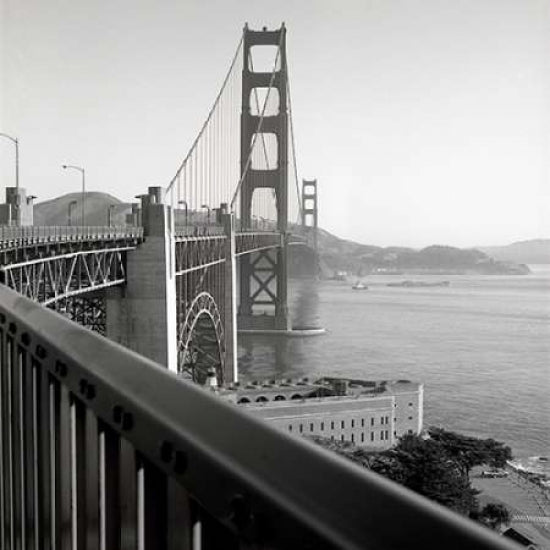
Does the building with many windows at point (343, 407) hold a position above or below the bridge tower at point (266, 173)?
below

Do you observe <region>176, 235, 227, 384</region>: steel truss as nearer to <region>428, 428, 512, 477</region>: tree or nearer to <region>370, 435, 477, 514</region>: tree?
<region>370, 435, 477, 514</region>: tree

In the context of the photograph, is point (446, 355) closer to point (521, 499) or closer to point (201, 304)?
point (521, 499)

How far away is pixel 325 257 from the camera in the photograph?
95188 mm

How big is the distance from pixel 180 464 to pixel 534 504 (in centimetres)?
1820

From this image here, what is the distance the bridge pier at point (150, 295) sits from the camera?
576 inches

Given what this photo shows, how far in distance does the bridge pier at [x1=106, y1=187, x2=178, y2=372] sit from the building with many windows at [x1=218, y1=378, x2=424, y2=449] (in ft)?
14.0

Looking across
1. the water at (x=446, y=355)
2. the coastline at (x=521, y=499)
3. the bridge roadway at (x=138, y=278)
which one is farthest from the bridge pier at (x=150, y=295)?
the water at (x=446, y=355)

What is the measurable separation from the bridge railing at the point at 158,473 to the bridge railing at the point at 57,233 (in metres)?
7.46

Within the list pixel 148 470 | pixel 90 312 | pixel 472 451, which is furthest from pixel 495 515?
pixel 148 470

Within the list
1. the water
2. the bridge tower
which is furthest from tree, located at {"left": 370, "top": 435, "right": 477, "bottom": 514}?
the bridge tower

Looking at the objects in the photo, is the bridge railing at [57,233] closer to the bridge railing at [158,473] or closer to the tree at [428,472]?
the tree at [428,472]

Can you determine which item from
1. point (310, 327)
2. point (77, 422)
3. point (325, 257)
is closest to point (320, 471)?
point (77, 422)

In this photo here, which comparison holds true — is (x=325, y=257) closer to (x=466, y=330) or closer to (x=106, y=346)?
(x=466, y=330)

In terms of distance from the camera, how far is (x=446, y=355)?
3722 cm
